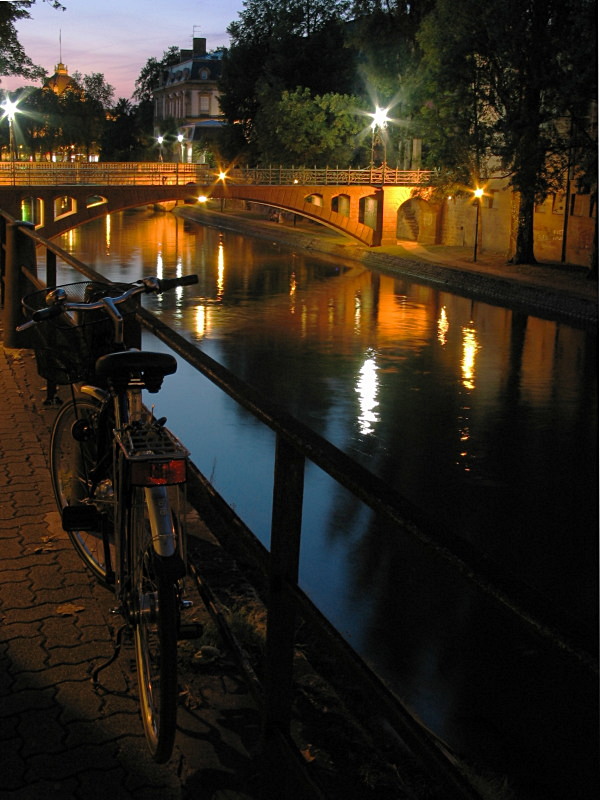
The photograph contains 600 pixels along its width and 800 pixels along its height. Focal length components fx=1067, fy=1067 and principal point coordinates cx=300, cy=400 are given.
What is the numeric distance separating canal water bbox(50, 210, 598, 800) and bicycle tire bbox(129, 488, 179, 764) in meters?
0.66

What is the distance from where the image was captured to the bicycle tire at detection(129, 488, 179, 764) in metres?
2.56

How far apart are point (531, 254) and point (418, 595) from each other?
25528 mm

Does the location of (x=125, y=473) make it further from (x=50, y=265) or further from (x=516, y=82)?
(x=516, y=82)

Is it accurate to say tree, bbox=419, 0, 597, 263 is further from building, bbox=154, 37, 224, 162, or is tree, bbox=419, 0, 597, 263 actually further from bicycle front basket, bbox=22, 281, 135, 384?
building, bbox=154, 37, 224, 162

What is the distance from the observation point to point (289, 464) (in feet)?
8.04

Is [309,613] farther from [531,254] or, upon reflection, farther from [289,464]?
[531,254]

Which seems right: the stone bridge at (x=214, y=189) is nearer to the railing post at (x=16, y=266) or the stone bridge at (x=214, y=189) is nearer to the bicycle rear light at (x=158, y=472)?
the railing post at (x=16, y=266)

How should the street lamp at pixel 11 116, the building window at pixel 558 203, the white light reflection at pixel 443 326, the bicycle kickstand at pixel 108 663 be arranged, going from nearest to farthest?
the bicycle kickstand at pixel 108 663 → the white light reflection at pixel 443 326 → the building window at pixel 558 203 → the street lamp at pixel 11 116

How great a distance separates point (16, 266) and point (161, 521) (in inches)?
245

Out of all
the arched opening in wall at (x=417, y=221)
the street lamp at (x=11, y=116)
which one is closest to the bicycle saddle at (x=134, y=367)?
the street lamp at (x=11, y=116)

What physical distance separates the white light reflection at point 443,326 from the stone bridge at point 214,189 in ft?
48.7

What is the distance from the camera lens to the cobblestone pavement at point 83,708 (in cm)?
273

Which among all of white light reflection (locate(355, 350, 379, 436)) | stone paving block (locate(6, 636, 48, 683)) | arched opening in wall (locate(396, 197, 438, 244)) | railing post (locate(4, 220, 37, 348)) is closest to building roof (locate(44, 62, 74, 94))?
arched opening in wall (locate(396, 197, 438, 244))

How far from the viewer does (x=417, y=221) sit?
163 ft
